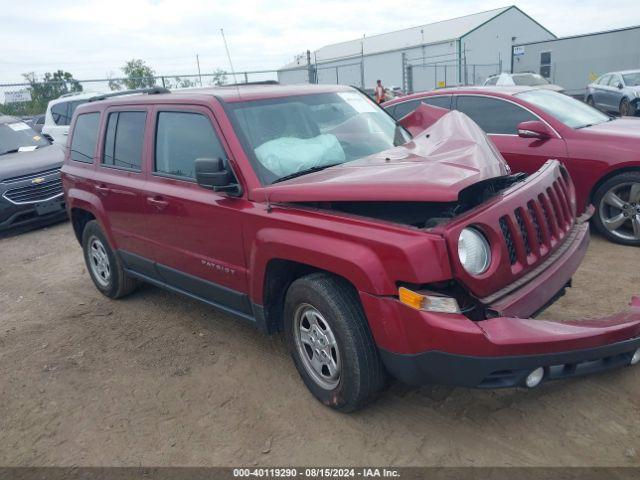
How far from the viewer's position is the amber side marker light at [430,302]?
8.07 ft

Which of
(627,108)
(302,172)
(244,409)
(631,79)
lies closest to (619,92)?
(631,79)

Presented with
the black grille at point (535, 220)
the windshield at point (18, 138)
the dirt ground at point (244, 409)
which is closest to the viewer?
the dirt ground at point (244, 409)

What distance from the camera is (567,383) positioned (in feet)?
10.3

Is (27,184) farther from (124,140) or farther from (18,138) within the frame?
(124,140)

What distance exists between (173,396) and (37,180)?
254 inches

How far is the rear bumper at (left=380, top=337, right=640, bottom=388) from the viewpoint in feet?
8.02

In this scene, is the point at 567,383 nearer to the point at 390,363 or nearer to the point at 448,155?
the point at 390,363

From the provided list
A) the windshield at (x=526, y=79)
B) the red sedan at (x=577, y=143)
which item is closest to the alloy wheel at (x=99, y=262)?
the red sedan at (x=577, y=143)

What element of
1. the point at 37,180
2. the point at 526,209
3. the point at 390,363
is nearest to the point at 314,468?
the point at 390,363

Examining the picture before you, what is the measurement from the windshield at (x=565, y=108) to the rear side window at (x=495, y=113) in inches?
7.5

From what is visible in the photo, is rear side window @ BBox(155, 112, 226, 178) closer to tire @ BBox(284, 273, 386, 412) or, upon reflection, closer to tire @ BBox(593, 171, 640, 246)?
tire @ BBox(284, 273, 386, 412)

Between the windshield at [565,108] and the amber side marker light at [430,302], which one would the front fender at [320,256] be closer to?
the amber side marker light at [430,302]

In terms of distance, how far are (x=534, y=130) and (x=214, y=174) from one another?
12.3 feet

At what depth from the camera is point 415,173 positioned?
Answer: 8.90 ft
